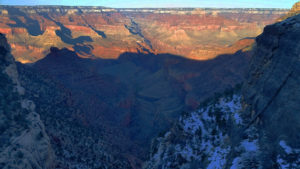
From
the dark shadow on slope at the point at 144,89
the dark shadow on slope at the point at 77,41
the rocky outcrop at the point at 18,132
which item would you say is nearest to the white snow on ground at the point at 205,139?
the rocky outcrop at the point at 18,132

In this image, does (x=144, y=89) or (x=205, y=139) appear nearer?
(x=205, y=139)

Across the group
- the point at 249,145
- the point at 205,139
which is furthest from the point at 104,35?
the point at 249,145

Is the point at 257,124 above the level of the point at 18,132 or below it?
above

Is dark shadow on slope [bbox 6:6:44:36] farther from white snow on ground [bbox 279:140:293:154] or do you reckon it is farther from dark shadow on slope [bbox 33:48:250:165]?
white snow on ground [bbox 279:140:293:154]

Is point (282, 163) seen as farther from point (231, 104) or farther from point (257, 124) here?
point (231, 104)

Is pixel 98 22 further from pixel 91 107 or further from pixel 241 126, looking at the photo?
pixel 241 126

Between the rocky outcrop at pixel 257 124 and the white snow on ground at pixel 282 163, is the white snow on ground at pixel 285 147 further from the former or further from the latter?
the white snow on ground at pixel 282 163

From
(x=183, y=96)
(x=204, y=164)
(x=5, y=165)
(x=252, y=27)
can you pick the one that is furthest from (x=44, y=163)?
(x=252, y=27)
